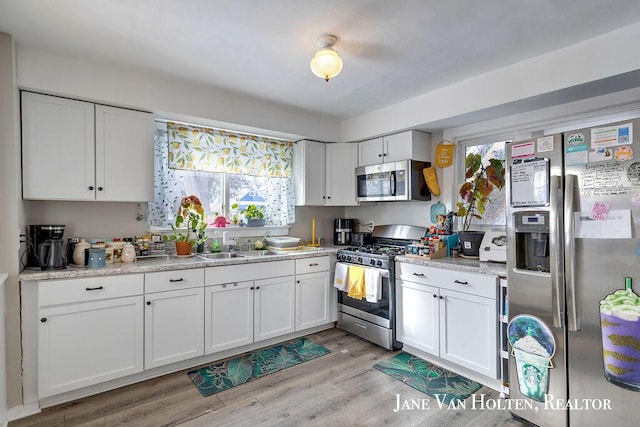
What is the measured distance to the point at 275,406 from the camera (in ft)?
7.34

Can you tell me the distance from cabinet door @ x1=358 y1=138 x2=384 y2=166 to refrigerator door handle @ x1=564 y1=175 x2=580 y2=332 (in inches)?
79.3

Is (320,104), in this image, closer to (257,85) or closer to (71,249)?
(257,85)

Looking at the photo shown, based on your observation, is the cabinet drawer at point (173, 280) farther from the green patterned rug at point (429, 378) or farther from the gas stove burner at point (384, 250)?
the green patterned rug at point (429, 378)

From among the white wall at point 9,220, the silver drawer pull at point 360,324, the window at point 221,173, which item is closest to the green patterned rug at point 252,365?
the silver drawer pull at point 360,324

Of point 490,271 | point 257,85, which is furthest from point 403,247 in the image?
point 257,85

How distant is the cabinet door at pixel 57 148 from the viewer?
2.32 meters

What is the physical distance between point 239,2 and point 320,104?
1.72 m

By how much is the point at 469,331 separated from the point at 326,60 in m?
2.24

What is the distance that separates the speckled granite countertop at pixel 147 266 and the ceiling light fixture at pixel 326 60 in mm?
1739

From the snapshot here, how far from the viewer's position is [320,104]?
3.44m

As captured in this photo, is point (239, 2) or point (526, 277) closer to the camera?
point (239, 2)

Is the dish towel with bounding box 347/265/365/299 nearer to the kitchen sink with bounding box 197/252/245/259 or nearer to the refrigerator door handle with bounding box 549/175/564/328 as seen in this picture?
the kitchen sink with bounding box 197/252/245/259

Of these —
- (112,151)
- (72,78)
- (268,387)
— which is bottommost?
(268,387)

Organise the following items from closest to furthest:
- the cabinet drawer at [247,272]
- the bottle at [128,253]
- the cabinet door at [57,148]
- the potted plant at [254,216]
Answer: the cabinet door at [57,148]
the bottle at [128,253]
the cabinet drawer at [247,272]
the potted plant at [254,216]
